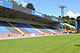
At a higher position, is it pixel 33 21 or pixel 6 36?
pixel 33 21

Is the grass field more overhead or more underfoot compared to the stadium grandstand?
more underfoot

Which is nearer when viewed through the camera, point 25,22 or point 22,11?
point 22,11

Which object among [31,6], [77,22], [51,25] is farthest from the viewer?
[31,6]

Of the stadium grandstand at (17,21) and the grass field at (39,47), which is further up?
the stadium grandstand at (17,21)

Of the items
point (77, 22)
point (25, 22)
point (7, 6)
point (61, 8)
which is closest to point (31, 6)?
point (61, 8)

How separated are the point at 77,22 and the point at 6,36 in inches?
2207

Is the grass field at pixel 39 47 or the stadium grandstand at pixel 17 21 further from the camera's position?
the stadium grandstand at pixel 17 21

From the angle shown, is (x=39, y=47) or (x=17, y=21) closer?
(x=39, y=47)

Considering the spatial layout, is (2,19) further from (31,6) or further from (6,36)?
(31,6)

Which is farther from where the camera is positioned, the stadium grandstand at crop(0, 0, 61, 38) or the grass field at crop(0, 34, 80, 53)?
the stadium grandstand at crop(0, 0, 61, 38)

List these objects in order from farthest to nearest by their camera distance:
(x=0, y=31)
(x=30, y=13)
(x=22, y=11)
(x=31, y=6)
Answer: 1. (x=31, y=6)
2. (x=30, y=13)
3. (x=22, y=11)
4. (x=0, y=31)

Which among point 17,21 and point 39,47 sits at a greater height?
point 17,21

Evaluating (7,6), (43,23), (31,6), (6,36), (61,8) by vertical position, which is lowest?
(6,36)

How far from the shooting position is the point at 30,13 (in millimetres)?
39219
